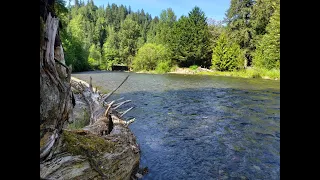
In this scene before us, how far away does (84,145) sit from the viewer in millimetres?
4238

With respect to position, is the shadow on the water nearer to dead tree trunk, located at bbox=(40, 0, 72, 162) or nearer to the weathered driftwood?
the weathered driftwood

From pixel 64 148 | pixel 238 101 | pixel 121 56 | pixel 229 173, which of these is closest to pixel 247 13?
pixel 238 101

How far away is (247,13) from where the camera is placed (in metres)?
50.6

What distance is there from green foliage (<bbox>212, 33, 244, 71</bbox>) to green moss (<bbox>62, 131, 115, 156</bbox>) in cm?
4378

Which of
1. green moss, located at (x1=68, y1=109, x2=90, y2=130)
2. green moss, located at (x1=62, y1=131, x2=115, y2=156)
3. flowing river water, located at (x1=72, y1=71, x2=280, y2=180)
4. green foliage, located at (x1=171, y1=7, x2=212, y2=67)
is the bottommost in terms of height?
flowing river water, located at (x1=72, y1=71, x2=280, y2=180)

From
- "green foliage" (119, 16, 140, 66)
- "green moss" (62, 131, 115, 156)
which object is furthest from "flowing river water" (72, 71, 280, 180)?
"green foliage" (119, 16, 140, 66)

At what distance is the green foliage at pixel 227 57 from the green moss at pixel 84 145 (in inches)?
1724

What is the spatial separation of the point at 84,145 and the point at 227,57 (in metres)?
45.0

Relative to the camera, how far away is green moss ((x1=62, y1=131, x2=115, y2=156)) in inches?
153

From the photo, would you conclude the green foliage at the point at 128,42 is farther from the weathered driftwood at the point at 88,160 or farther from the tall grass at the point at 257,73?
the weathered driftwood at the point at 88,160
